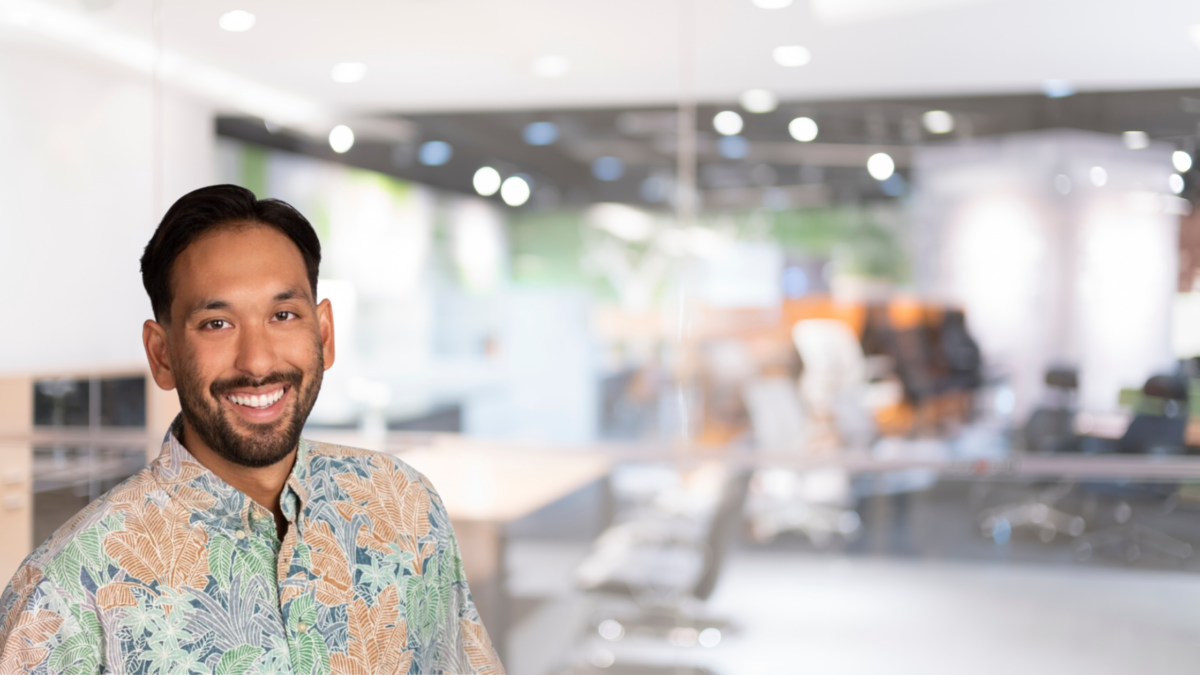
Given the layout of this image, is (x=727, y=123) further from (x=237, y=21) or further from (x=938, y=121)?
(x=237, y=21)

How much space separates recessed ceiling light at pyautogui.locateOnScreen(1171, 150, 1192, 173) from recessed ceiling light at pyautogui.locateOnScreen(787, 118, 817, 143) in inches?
41.4

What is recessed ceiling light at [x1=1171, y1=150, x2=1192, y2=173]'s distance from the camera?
3.09 meters

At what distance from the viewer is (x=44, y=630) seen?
1.33 metres

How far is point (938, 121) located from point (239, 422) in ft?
7.95

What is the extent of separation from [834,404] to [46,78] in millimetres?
2780

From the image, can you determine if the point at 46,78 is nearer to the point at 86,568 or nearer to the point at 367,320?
the point at 367,320

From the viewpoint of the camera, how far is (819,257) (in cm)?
322

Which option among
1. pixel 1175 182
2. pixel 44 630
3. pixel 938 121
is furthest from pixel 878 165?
pixel 44 630

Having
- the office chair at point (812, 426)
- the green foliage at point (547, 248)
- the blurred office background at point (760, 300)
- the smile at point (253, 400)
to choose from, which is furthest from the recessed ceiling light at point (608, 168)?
the smile at point (253, 400)

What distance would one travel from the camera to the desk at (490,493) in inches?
129

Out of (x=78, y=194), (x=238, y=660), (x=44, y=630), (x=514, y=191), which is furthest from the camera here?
(x=78, y=194)

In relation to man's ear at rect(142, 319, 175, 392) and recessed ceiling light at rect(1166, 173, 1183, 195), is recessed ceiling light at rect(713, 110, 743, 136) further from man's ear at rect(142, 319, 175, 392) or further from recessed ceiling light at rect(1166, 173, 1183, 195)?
man's ear at rect(142, 319, 175, 392)

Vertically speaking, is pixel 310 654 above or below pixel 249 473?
below

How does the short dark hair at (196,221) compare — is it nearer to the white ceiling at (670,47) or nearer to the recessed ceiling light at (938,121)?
the white ceiling at (670,47)
